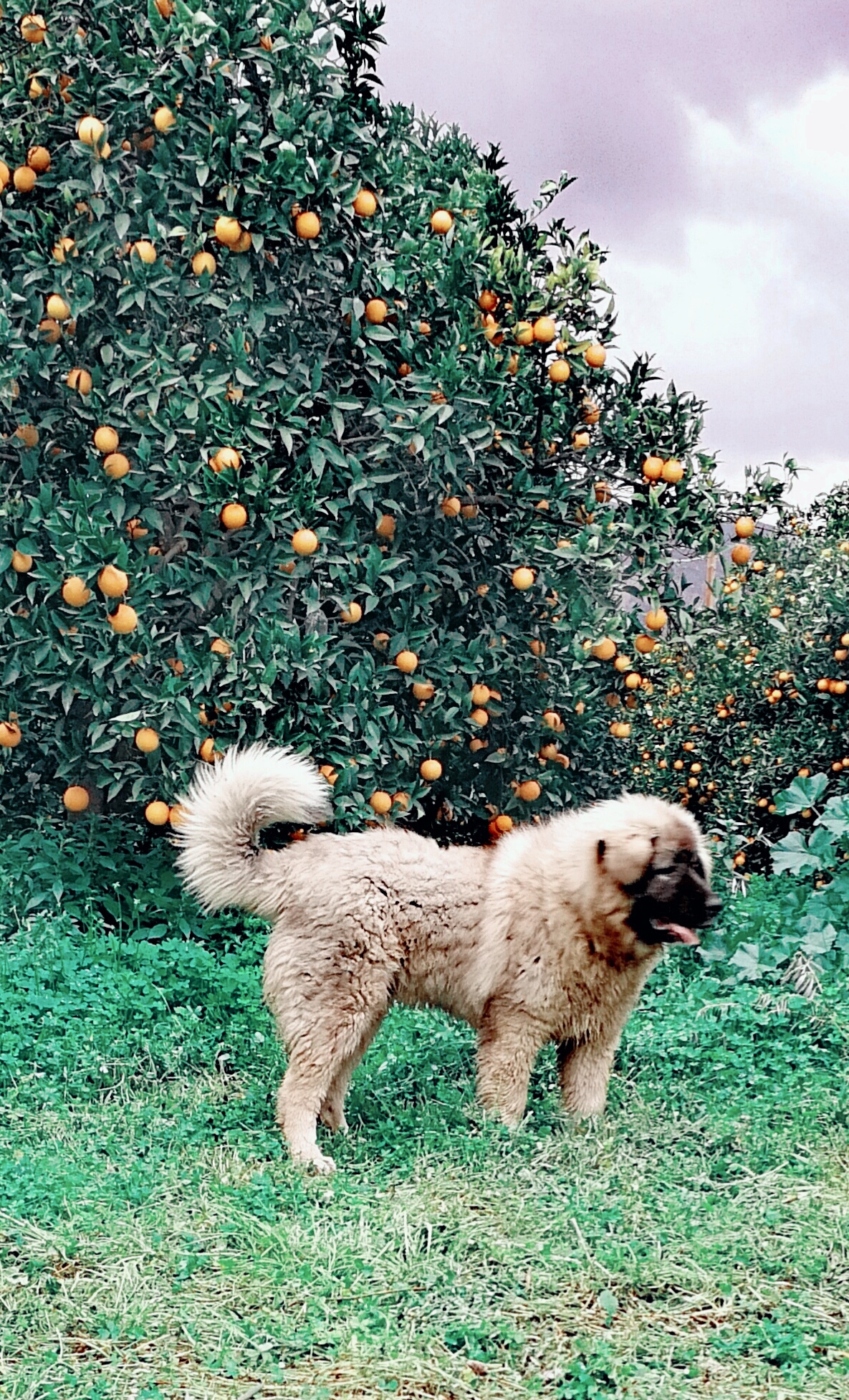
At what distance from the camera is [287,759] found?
15.0 ft

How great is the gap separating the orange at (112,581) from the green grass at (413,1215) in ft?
5.62

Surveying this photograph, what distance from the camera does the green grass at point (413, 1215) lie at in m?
2.99

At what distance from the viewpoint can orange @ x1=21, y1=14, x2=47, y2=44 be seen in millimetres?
6195

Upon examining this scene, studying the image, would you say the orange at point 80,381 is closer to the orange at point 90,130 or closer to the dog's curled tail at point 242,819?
the orange at point 90,130

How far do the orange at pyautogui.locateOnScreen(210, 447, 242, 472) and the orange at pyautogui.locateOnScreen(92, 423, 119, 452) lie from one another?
1.54ft

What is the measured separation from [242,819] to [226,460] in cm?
211

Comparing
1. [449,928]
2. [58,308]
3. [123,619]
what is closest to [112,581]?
[123,619]

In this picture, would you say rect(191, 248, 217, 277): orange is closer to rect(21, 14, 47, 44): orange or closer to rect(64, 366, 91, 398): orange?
rect(64, 366, 91, 398): orange

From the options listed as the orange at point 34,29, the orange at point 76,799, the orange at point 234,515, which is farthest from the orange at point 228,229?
the orange at point 76,799

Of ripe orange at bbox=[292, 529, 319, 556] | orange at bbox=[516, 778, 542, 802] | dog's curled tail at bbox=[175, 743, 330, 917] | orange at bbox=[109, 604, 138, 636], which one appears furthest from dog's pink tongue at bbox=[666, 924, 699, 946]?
orange at bbox=[109, 604, 138, 636]

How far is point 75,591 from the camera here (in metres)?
Result: 5.85

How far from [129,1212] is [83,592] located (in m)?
2.98

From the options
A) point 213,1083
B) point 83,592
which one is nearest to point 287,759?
point 213,1083

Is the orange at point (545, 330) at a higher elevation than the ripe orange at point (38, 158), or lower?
higher
